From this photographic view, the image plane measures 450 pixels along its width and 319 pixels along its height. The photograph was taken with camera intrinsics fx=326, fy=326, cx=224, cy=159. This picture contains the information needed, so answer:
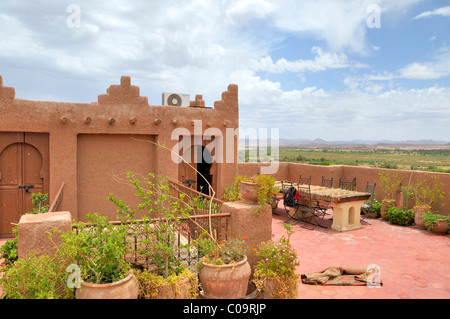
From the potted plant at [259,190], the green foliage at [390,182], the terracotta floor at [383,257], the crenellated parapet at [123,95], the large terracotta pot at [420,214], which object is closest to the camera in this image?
the potted plant at [259,190]

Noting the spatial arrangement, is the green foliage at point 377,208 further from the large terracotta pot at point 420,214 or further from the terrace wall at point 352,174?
the large terracotta pot at point 420,214

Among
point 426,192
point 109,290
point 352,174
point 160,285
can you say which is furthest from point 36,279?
point 352,174

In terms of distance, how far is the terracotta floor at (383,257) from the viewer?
5637mm

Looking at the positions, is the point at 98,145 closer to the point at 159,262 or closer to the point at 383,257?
the point at 159,262

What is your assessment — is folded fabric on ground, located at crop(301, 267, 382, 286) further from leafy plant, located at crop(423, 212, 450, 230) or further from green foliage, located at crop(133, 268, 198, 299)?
leafy plant, located at crop(423, 212, 450, 230)

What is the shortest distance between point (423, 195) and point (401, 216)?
1.10 meters

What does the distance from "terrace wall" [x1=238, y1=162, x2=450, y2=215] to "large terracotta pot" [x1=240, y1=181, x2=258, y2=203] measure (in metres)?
8.34

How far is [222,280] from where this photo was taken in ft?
14.4

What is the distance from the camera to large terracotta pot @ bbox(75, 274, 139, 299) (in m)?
3.62

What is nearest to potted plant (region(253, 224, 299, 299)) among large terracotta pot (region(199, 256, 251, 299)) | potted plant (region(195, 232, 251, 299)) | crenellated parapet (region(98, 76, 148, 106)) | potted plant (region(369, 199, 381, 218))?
potted plant (region(195, 232, 251, 299))

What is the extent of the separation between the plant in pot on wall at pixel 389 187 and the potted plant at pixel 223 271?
8693 millimetres

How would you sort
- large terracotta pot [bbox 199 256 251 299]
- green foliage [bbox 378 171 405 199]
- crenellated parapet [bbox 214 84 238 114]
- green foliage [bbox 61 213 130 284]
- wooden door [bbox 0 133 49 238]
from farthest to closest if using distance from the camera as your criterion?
green foliage [bbox 378 171 405 199], crenellated parapet [bbox 214 84 238 114], wooden door [bbox 0 133 49 238], large terracotta pot [bbox 199 256 251 299], green foliage [bbox 61 213 130 284]

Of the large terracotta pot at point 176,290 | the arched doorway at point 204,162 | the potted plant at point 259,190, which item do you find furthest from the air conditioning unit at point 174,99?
the large terracotta pot at point 176,290

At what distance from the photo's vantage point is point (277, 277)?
4.78 metres
